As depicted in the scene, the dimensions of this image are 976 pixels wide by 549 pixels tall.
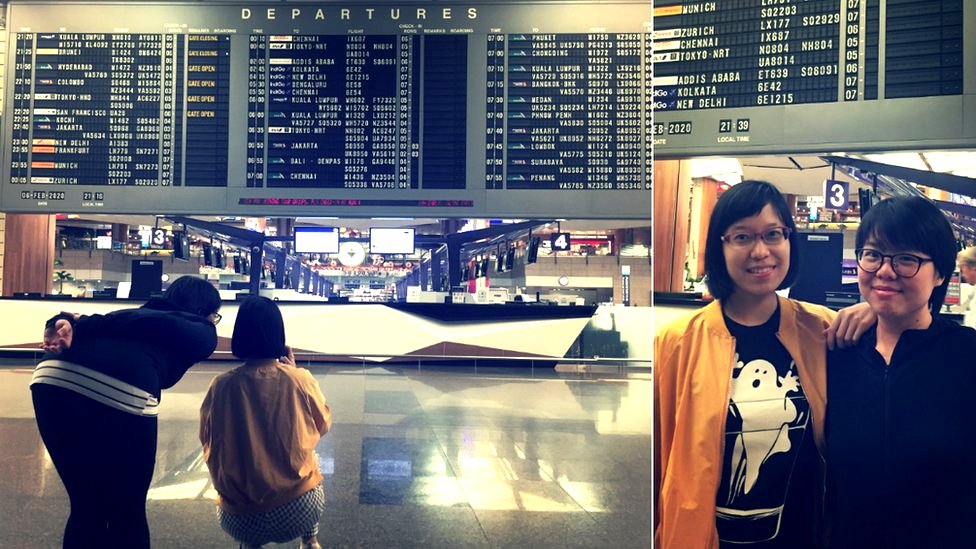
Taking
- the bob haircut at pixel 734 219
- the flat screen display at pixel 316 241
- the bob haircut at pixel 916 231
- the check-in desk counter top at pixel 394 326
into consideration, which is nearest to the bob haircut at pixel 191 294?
the check-in desk counter top at pixel 394 326

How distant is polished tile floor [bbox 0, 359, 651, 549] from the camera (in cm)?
306

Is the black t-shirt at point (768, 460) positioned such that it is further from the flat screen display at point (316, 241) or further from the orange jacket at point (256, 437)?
the flat screen display at point (316, 241)

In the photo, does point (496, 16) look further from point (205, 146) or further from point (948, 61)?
point (948, 61)

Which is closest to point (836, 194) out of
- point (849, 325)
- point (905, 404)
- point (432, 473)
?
point (849, 325)

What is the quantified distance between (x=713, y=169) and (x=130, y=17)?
2698 mm

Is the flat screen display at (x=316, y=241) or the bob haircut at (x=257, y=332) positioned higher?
the flat screen display at (x=316, y=241)

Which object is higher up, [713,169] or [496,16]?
[496,16]

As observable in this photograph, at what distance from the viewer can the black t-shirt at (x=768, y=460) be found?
5.16ft

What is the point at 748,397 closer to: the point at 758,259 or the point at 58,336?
the point at 758,259

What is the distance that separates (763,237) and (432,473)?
298 centimetres

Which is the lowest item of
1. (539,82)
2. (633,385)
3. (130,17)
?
(633,385)

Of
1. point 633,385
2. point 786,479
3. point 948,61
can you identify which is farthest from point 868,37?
point 633,385

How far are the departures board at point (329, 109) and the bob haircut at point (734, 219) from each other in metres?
1.16

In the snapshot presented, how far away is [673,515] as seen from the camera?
5.37 feet
